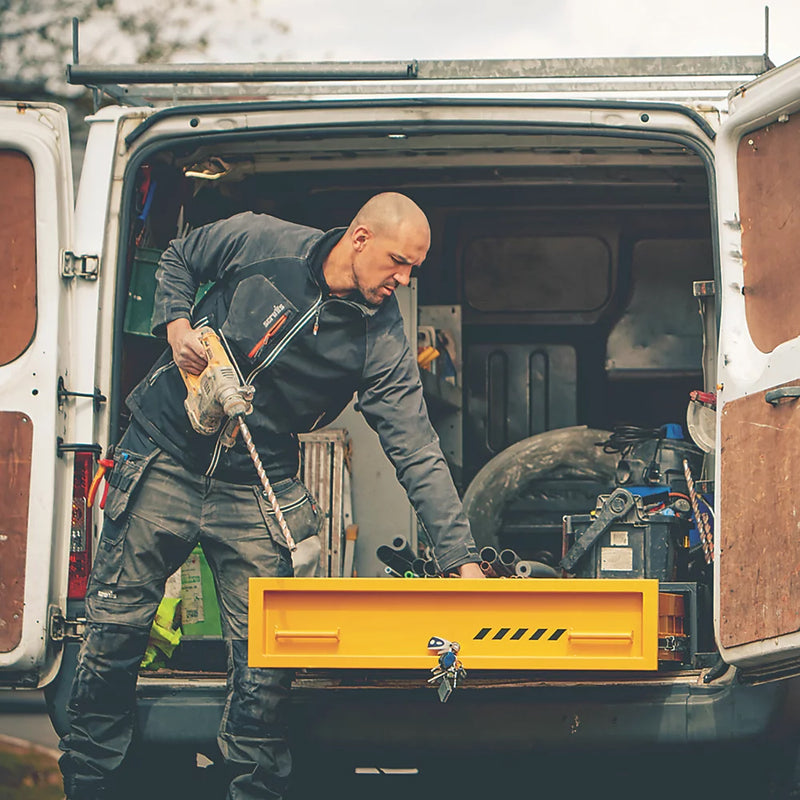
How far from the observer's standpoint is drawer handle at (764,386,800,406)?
3.09m

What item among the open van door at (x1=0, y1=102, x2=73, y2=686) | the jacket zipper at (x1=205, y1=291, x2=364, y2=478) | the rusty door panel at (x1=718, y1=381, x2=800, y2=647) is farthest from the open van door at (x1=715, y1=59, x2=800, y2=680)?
the open van door at (x1=0, y1=102, x2=73, y2=686)

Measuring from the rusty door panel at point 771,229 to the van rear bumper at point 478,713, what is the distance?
883mm

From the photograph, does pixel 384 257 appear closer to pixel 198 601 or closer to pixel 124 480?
pixel 124 480

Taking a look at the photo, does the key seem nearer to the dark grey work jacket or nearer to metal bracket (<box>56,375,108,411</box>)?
the dark grey work jacket

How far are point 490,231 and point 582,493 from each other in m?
1.21

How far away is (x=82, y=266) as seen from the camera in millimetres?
3605

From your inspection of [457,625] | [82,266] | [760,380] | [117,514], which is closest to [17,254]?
[82,266]

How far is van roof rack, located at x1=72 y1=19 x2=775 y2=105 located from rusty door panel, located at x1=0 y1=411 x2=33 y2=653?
0.99m

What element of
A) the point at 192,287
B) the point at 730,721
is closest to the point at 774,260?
the point at 730,721

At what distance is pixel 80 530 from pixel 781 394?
1.80 meters

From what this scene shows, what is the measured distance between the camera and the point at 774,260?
3.32 metres

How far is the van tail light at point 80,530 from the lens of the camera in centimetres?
354

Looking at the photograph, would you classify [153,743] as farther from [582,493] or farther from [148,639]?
[582,493]

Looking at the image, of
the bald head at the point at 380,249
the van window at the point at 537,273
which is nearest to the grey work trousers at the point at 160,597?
the bald head at the point at 380,249
